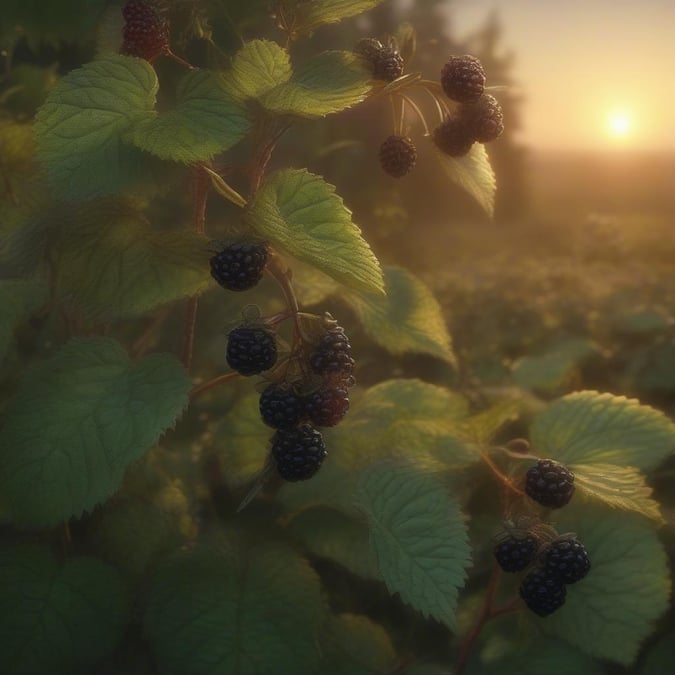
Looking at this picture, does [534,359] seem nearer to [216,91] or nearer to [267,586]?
[267,586]

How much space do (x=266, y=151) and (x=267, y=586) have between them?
54 centimetres

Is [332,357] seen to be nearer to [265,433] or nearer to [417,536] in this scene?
[417,536]

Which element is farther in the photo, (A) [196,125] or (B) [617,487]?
(B) [617,487]

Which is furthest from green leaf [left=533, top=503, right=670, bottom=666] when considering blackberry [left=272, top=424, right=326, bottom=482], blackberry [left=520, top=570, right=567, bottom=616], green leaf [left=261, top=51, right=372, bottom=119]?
green leaf [left=261, top=51, right=372, bottom=119]

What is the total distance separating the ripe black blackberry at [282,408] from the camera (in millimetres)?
805

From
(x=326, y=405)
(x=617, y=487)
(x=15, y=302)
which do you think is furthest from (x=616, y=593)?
(x=15, y=302)

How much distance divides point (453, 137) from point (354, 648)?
67 centimetres

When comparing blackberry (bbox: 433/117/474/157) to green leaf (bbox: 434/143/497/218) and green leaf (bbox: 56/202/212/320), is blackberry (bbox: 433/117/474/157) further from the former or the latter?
green leaf (bbox: 56/202/212/320)

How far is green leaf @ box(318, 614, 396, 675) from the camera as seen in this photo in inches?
41.1

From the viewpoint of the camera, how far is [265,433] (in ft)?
3.74

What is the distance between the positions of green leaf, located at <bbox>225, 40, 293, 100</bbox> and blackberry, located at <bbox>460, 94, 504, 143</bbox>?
0.76ft

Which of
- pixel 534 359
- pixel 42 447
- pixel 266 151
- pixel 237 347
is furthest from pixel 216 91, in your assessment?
pixel 534 359

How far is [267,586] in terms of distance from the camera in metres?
1.04

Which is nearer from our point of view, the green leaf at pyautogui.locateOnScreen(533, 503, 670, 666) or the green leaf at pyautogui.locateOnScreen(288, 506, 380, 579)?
the green leaf at pyautogui.locateOnScreen(533, 503, 670, 666)
